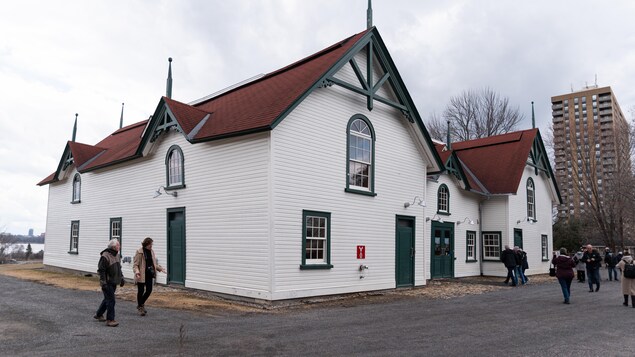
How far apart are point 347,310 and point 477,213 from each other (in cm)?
1485

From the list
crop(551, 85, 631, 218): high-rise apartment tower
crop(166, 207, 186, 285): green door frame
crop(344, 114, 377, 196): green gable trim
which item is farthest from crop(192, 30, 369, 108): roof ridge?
crop(551, 85, 631, 218): high-rise apartment tower

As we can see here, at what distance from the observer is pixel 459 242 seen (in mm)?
23375

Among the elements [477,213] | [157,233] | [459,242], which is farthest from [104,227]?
[477,213]

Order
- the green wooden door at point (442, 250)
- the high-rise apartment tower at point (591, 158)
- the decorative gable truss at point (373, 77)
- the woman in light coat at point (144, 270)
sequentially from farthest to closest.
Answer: the high-rise apartment tower at point (591, 158), the green wooden door at point (442, 250), the decorative gable truss at point (373, 77), the woman in light coat at point (144, 270)

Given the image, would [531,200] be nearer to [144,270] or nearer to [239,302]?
[239,302]

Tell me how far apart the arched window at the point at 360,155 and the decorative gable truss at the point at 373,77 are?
737mm

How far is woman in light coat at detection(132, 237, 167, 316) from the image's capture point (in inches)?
418

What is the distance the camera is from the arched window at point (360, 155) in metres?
15.5

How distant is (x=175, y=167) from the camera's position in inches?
645

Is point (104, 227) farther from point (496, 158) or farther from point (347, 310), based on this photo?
point (496, 158)

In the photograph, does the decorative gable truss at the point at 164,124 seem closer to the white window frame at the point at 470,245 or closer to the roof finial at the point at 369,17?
the roof finial at the point at 369,17

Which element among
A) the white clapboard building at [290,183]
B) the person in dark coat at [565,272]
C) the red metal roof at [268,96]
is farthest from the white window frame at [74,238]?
the person in dark coat at [565,272]

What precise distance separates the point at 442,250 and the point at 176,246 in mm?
12041

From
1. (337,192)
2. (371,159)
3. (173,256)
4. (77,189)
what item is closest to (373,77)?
(371,159)
